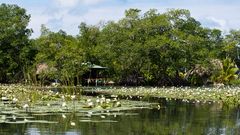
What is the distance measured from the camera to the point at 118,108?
19.7 metres

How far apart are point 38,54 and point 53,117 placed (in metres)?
33.0

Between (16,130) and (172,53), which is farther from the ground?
(172,53)

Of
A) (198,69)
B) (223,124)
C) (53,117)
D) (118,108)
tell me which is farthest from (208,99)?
(198,69)

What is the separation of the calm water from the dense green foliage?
2880cm

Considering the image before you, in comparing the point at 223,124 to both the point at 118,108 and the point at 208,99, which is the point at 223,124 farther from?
the point at 208,99

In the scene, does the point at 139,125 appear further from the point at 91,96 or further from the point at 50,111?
the point at 91,96

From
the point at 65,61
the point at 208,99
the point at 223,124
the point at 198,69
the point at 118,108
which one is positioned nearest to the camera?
the point at 223,124

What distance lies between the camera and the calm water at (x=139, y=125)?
13.3 m

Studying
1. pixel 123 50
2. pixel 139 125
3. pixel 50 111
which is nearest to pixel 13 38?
pixel 123 50

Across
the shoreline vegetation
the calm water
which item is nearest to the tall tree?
the shoreline vegetation

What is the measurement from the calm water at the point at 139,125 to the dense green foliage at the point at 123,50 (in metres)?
28.8

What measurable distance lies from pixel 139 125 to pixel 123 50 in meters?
35.5

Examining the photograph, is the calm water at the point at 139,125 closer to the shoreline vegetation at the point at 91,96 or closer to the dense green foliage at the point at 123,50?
the shoreline vegetation at the point at 91,96

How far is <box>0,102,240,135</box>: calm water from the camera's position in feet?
43.6
